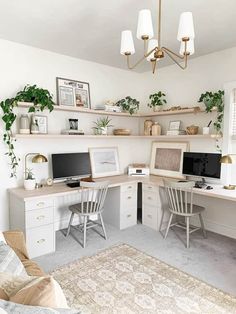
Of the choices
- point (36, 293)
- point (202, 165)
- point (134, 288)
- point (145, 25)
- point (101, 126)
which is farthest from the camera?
point (101, 126)

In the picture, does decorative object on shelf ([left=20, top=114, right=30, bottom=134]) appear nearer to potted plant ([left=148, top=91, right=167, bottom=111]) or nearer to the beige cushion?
potted plant ([left=148, top=91, right=167, bottom=111])

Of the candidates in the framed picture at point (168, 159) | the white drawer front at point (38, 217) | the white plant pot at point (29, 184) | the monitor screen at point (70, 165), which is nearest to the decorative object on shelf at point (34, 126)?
the monitor screen at point (70, 165)

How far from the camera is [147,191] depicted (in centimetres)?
365

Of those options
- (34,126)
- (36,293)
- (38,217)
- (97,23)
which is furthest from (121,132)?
(36,293)

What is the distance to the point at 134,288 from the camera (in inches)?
85.4

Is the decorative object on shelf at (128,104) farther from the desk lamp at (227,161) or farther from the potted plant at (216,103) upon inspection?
the desk lamp at (227,161)

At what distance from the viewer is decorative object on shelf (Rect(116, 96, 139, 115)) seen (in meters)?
4.01

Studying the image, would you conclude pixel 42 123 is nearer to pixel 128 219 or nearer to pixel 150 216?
pixel 128 219

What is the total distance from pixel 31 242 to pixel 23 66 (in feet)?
7.05

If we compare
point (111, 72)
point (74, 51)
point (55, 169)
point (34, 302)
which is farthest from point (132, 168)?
point (34, 302)

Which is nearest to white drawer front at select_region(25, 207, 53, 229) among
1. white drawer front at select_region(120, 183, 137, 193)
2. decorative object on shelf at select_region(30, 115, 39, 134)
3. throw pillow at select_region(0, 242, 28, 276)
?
decorative object on shelf at select_region(30, 115, 39, 134)

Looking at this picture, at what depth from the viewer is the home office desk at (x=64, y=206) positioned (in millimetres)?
2715

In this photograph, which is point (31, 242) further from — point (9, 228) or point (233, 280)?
point (233, 280)

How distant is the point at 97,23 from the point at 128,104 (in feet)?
5.49
